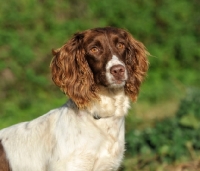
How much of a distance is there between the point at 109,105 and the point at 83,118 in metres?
0.28

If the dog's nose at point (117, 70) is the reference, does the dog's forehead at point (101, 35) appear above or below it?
above

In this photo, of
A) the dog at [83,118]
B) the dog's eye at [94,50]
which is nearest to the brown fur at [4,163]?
the dog at [83,118]

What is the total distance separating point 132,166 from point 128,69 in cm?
198

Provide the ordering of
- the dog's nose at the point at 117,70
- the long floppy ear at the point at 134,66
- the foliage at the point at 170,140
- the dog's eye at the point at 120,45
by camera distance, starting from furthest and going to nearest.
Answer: the foliage at the point at 170,140, the long floppy ear at the point at 134,66, the dog's eye at the point at 120,45, the dog's nose at the point at 117,70

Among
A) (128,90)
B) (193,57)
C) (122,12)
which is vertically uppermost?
(128,90)

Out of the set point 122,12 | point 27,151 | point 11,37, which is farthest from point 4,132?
point 122,12

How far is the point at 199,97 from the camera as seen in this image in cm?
1069

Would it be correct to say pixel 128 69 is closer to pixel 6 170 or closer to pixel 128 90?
pixel 128 90

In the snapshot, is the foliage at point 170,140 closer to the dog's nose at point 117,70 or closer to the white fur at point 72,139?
the white fur at point 72,139

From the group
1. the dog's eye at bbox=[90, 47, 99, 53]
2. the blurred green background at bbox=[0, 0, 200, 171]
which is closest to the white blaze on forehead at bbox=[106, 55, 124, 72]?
the dog's eye at bbox=[90, 47, 99, 53]

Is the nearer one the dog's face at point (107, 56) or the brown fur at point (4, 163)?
the dog's face at point (107, 56)

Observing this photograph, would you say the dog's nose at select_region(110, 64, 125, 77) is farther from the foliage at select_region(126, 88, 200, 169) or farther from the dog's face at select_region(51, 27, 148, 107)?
the foliage at select_region(126, 88, 200, 169)

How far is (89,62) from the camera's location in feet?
19.8

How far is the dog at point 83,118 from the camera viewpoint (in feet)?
19.0
